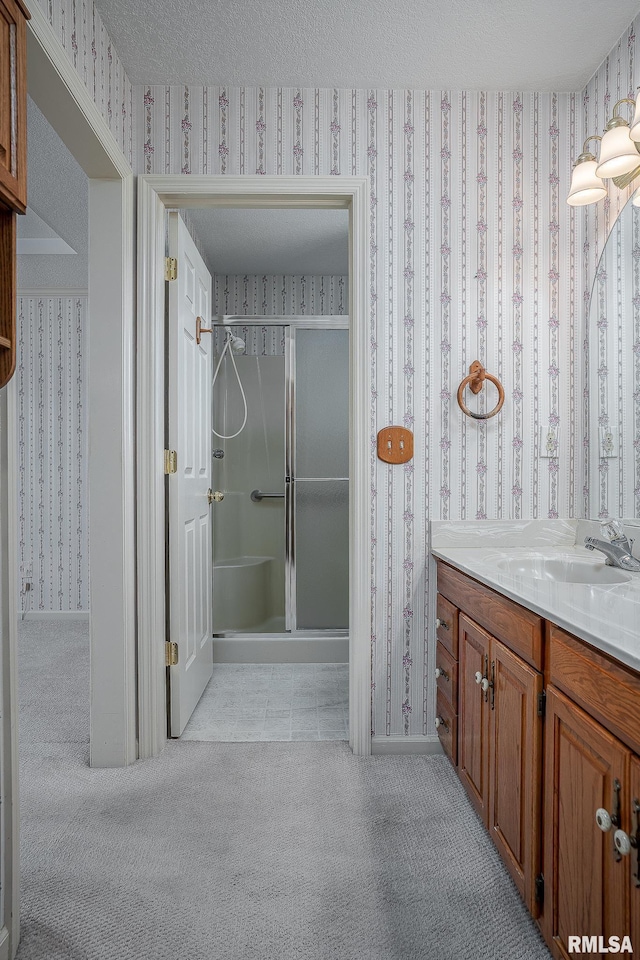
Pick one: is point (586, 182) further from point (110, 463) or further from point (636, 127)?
point (110, 463)

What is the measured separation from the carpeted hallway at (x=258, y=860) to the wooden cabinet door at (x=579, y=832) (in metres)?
0.26

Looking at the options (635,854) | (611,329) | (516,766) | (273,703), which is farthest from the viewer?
(273,703)

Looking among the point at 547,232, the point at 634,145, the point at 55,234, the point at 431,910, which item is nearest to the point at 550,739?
the point at 431,910

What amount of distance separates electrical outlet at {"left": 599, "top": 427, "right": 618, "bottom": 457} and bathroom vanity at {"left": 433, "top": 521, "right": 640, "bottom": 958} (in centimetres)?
42

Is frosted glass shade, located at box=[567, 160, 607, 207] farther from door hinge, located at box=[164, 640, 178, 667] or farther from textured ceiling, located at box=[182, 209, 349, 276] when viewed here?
door hinge, located at box=[164, 640, 178, 667]

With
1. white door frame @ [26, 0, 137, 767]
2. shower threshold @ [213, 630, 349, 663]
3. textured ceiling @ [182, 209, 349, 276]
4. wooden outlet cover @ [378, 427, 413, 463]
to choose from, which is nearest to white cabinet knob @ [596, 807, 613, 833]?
wooden outlet cover @ [378, 427, 413, 463]

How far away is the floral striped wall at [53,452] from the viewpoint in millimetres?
4492

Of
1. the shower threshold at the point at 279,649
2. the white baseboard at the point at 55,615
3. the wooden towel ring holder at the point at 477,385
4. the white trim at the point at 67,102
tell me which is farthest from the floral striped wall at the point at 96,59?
the white baseboard at the point at 55,615

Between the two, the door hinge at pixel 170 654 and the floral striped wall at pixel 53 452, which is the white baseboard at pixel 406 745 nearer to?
the door hinge at pixel 170 654

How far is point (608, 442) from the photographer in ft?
6.95

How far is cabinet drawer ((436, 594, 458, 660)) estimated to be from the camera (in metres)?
2.00

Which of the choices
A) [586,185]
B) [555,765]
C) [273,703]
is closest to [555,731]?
[555,765]

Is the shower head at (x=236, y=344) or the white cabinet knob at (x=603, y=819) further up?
the shower head at (x=236, y=344)

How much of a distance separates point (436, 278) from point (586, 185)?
1.92ft
